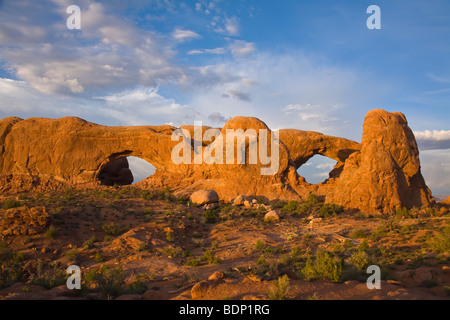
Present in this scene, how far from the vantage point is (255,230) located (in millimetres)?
16266

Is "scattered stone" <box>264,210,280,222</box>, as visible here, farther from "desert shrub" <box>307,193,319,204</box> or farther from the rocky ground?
"desert shrub" <box>307,193,319,204</box>

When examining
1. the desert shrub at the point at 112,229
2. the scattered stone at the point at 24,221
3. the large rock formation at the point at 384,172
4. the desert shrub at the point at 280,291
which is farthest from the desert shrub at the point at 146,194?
the desert shrub at the point at 280,291

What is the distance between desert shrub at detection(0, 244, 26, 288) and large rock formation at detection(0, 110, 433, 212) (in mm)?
12852

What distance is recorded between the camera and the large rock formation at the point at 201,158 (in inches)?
733

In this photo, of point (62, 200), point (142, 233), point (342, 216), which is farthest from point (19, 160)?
point (342, 216)

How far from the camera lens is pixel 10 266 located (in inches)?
390

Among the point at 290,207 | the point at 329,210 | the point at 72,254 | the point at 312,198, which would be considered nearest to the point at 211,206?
the point at 290,207

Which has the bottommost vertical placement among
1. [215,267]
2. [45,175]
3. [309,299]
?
[215,267]

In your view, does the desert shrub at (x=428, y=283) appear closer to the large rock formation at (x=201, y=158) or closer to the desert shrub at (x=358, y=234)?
the desert shrub at (x=358, y=234)

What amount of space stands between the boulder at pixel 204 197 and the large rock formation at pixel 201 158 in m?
1.10

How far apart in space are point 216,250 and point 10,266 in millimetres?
7260

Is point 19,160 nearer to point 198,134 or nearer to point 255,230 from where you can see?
point 198,134

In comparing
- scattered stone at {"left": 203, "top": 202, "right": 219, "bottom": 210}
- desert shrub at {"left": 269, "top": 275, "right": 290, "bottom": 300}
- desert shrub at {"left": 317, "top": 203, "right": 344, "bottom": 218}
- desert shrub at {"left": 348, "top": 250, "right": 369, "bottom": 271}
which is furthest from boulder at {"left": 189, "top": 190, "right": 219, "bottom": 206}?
desert shrub at {"left": 269, "top": 275, "right": 290, "bottom": 300}
